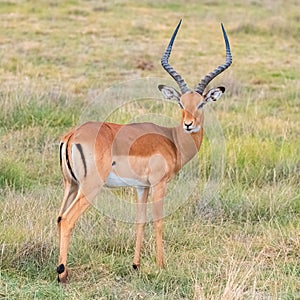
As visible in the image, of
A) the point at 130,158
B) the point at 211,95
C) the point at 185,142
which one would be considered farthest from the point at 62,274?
the point at 211,95

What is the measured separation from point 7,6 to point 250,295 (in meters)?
14.8

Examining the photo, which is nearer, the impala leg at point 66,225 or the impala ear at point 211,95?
the impala leg at point 66,225

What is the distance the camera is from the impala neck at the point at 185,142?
4.71 meters

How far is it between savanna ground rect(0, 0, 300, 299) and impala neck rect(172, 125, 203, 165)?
635mm

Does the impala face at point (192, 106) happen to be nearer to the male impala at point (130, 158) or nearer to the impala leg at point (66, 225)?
the male impala at point (130, 158)

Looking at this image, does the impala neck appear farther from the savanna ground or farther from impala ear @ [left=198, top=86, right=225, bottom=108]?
the savanna ground

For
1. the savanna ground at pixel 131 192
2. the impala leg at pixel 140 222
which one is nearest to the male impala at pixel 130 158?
the impala leg at pixel 140 222

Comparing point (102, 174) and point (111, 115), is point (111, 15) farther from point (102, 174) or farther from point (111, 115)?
point (102, 174)

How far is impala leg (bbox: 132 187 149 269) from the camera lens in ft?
14.8

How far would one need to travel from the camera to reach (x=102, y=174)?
14.0 feet

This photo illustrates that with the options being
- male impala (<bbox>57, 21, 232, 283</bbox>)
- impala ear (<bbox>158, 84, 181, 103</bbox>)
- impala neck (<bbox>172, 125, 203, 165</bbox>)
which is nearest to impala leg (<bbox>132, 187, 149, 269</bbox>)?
male impala (<bbox>57, 21, 232, 283</bbox>)

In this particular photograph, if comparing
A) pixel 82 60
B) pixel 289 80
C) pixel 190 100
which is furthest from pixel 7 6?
pixel 190 100

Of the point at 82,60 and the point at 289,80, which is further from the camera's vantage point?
the point at 82,60

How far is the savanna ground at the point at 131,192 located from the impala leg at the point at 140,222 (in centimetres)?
8
